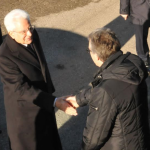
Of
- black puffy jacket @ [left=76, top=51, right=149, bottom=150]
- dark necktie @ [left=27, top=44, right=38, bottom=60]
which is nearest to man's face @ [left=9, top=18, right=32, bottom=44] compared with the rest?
dark necktie @ [left=27, top=44, right=38, bottom=60]

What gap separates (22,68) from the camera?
3.38m

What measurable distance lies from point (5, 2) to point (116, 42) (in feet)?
22.1

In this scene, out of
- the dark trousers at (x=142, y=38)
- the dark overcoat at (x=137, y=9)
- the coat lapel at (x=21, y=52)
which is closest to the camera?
the coat lapel at (x=21, y=52)

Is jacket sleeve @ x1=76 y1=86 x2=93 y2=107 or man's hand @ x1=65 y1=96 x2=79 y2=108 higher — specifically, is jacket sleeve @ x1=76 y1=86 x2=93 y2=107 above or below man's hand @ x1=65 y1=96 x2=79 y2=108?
above

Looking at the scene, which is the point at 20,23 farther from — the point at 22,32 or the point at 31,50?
the point at 31,50

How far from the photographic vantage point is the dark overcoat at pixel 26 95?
337cm

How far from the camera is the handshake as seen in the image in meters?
3.67

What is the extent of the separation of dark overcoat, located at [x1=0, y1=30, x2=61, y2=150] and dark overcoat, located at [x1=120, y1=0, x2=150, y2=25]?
2.77m

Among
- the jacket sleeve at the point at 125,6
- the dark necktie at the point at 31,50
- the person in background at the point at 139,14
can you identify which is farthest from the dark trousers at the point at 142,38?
the dark necktie at the point at 31,50

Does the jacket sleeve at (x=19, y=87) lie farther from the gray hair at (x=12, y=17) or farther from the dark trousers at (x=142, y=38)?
the dark trousers at (x=142, y=38)

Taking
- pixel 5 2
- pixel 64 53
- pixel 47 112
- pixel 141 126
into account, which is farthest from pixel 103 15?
pixel 141 126

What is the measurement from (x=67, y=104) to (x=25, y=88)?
1.88 feet

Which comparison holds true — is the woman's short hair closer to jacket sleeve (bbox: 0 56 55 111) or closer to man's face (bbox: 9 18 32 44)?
man's face (bbox: 9 18 32 44)

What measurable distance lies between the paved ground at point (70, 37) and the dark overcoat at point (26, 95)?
3.45 ft
